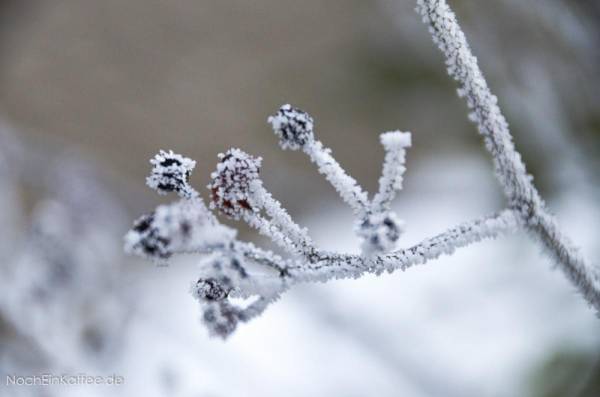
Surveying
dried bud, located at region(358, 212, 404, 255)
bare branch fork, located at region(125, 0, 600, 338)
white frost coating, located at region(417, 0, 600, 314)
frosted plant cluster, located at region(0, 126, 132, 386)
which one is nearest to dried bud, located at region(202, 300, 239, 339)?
bare branch fork, located at region(125, 0, 600, 338)

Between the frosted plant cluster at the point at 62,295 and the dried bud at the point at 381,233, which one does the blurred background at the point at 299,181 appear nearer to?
the frosted plant cluster at the point at 62,295

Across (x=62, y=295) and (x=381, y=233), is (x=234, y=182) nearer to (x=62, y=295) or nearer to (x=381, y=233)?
(x=381, y=233)

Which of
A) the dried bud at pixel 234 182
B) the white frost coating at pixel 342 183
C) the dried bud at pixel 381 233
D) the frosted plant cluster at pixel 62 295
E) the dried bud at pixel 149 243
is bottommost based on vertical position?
the dried bud at pixel 381 233

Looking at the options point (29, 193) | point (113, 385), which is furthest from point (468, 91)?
point (29, 193)

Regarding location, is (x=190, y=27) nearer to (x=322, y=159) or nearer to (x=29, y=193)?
(x=29, y=193)

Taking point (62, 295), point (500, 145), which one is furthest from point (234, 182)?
point (62, 295)

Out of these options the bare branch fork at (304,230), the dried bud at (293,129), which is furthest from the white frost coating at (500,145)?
the dried bud at (293,129)
